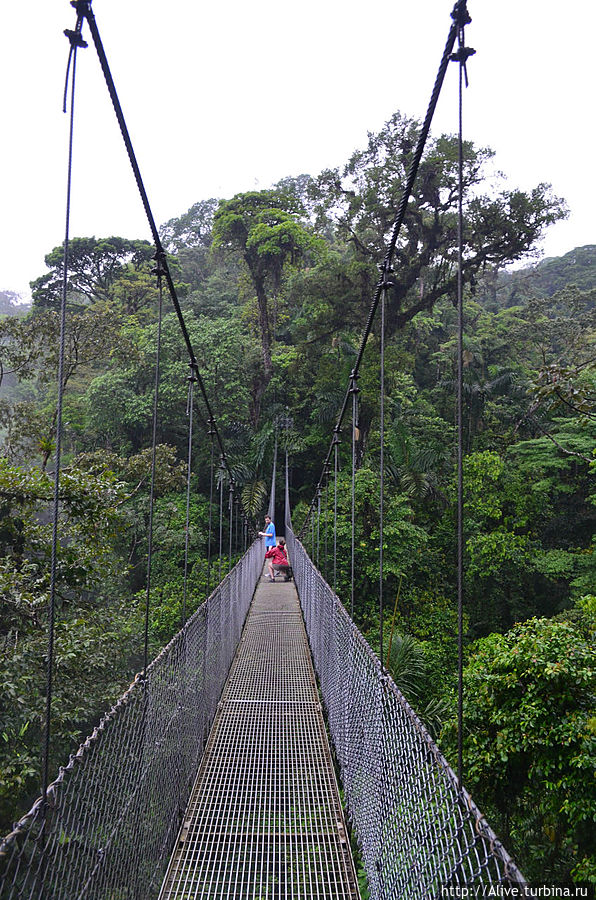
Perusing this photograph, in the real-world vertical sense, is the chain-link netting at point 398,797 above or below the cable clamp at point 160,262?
below

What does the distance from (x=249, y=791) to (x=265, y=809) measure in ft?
0.43

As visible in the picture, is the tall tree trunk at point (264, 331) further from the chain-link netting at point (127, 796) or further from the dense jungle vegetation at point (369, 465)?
the chain-link netting at point (127, 796)

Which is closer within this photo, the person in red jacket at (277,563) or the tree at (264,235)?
the person in red jacket at (277,563)

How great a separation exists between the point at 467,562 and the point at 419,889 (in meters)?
8.18

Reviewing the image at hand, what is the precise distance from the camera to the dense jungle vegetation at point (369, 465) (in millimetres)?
3010

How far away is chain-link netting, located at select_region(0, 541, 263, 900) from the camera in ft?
3.02

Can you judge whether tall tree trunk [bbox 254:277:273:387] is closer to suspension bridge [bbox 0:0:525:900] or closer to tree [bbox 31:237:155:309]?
tree [bbox 31:237:155:309]

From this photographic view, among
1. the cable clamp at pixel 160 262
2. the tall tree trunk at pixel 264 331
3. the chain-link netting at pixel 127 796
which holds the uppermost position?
the tall tree trunk at pixel 264 331

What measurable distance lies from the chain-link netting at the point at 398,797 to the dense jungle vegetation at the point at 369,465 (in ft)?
4.05

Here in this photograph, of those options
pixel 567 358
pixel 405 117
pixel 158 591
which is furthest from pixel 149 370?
pixel 567 358

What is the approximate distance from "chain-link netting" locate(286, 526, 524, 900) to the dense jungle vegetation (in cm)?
123

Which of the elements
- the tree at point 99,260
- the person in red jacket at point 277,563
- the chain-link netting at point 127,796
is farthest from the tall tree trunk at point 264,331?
the chain-link netting at point 127,796

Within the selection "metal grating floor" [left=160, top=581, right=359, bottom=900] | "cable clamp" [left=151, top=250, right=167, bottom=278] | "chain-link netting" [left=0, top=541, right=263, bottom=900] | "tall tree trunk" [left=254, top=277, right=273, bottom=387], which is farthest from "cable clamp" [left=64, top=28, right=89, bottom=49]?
"tall tree trunk" [left=254, top=277, right=273, bottom=387]

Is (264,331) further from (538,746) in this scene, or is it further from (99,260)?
(538,746)
